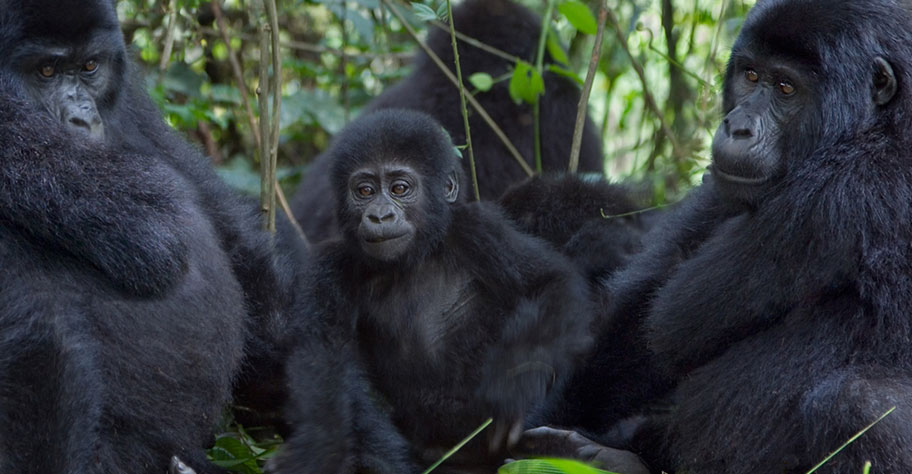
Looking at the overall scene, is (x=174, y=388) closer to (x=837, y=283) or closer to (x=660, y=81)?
(x=837, y=283)

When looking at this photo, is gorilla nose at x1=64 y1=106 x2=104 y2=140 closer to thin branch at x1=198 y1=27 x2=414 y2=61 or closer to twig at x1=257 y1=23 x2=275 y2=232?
twig at x1=257 y1=23 x2=275 y2=232

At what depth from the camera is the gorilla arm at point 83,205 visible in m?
2.88

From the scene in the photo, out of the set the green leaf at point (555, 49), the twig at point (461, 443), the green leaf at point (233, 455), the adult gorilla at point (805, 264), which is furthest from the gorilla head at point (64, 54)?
the green leaf at point (555, 49)

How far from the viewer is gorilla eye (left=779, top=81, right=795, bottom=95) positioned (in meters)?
2.95

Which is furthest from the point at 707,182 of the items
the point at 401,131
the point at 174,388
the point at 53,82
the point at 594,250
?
the point at 53,82

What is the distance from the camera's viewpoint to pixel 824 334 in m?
2.79

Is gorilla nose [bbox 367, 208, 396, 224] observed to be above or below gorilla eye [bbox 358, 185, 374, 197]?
below

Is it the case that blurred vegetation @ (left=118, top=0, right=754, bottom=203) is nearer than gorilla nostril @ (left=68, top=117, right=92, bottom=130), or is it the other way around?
gorilla nostril @ (left=68, top=117, right=92, bottom=130)

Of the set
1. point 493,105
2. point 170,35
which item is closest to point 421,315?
point 170,35

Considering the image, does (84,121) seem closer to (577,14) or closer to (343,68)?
(577,14)

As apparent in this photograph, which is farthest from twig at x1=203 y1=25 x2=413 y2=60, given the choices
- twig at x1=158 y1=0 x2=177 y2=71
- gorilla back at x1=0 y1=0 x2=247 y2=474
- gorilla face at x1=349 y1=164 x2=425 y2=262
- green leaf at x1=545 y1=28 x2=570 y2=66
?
gorilla back at x1=0 y1=0 x2=247 y2=474

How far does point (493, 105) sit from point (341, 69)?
93 centimetres

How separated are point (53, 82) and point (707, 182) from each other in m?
1.93

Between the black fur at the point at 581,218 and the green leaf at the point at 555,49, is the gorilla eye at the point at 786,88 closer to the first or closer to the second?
the black fur at the point at 581,218
